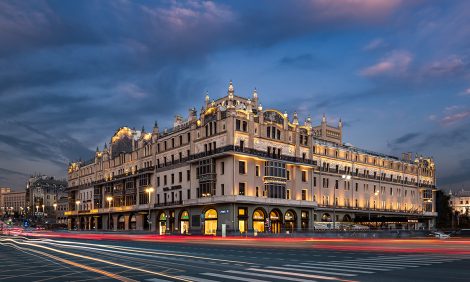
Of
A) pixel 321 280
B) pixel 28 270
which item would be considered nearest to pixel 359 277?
pixel 321 280

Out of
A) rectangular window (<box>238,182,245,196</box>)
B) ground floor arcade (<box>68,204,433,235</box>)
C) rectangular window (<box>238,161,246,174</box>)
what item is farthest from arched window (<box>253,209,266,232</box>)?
rectangular window (<box>238,161,246,174</box>)

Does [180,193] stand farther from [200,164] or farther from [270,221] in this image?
[270,221]

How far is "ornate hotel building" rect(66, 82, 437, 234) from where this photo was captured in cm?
7912

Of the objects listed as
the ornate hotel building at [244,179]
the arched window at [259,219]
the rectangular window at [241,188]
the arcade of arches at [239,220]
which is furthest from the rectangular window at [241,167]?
the arched window at [259,219]

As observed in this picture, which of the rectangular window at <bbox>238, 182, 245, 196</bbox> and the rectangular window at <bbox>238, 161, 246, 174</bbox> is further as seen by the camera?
the rectangular window at <bbox>238, 161, 246, 174</bbox>

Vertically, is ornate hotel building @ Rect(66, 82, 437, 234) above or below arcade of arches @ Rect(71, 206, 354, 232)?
above

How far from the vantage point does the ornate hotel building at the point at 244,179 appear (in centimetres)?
7912

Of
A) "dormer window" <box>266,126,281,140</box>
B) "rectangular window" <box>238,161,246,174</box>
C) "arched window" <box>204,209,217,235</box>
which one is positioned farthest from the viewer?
"dormer window" <box>266,126,281,140</box>

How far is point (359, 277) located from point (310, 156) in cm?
7725

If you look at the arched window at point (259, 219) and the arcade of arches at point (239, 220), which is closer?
the arcade of arches at point (239, 220)

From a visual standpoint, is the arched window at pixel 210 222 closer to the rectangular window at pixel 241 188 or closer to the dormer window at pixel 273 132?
the rectangular window at pixel 241 188

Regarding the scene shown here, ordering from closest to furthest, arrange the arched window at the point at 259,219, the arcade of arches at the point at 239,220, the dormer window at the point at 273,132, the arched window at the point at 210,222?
1. the arcade of arches at the point at 239,220
2. the arched window at the point at 259,219
3. the arched window at the point at 210,222
4. the dormer window at the point at 273,132

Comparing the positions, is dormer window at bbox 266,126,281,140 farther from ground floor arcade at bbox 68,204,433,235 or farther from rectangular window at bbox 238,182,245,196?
ground floor arcade at bbox 68,204,433,235

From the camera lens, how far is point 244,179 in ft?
258
